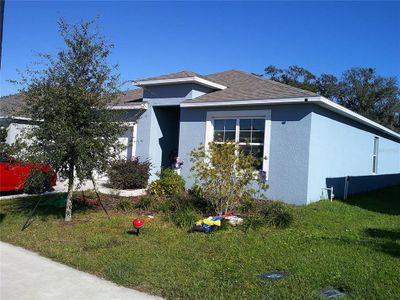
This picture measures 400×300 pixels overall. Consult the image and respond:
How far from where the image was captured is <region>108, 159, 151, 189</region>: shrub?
13.6 m

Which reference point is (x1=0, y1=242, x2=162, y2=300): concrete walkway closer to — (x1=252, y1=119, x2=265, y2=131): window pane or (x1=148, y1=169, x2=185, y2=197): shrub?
(x1=148, y1=169, x2=185, y2=197): shrub

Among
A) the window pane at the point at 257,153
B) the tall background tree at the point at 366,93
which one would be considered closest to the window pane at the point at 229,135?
the window pane at the point at 257,153

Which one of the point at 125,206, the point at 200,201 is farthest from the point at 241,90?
the point at 125,206

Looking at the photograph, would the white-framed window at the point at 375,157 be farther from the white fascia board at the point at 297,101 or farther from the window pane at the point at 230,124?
the window pane at the point at 230,124

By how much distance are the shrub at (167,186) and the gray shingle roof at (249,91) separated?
285 cm

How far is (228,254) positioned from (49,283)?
268 centimetres

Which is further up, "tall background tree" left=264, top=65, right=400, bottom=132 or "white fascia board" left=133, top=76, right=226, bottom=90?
"tall background tree" left=264, top=65, right=400, bottom=132

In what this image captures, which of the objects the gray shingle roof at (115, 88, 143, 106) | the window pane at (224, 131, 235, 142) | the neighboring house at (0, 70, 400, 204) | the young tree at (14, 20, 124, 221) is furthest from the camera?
the gray shingle roof at (115, 88, 143, 106)

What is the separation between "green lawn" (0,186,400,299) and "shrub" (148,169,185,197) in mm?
2677

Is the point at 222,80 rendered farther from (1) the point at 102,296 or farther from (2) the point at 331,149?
(1) the point at 102,296

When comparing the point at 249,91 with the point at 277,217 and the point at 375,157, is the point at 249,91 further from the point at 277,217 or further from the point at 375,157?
the point at 375,157

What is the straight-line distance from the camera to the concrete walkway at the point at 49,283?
4707 mm

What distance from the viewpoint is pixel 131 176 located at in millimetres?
13727

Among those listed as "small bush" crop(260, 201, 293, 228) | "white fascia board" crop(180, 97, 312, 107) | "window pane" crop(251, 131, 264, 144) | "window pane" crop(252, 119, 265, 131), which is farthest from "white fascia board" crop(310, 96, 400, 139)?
"small bush" crop(260, 201, 293, 228)
